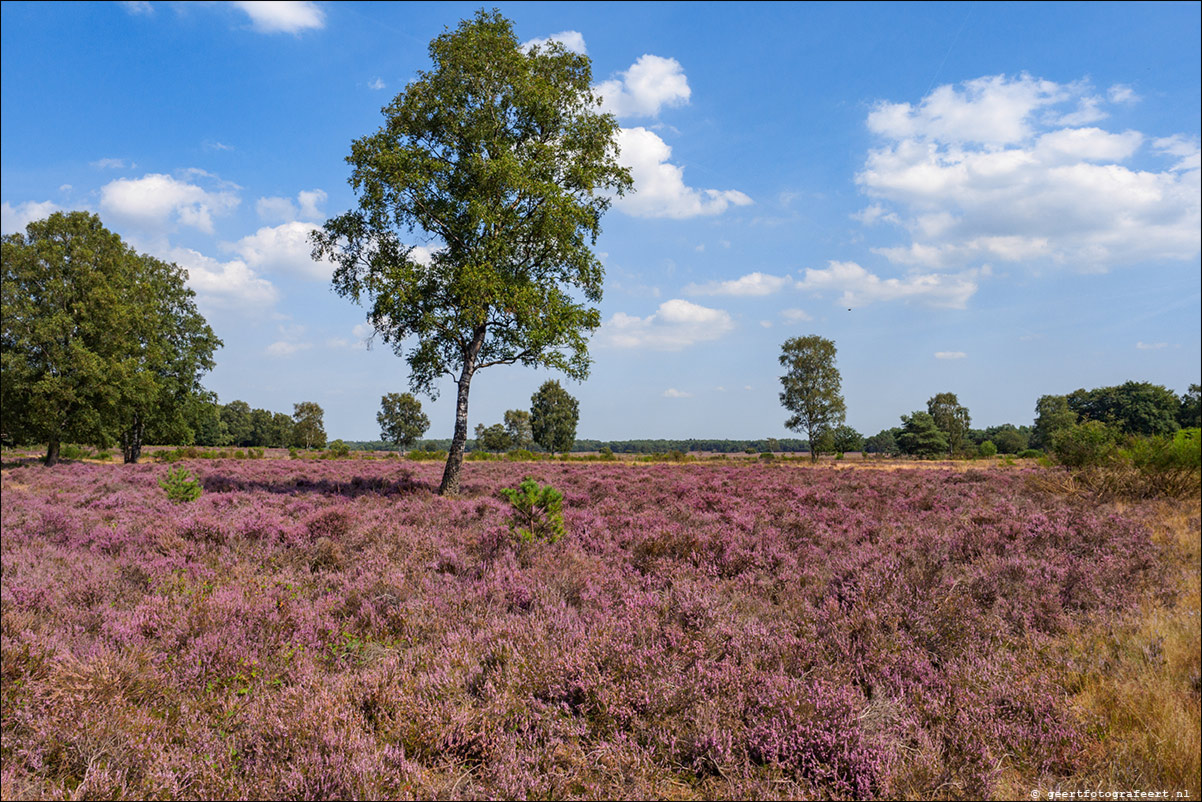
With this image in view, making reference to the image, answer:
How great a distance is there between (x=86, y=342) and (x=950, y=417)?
9311 cm

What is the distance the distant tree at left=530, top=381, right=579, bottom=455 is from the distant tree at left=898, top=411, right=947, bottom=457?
52.6m

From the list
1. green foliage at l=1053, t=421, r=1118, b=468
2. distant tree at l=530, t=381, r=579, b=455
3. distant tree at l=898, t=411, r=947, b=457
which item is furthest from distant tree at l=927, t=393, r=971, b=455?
green foliage at l=1053, t=421, r=1118, b=468

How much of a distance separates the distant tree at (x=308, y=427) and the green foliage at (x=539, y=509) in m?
104

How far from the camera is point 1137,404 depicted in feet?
238

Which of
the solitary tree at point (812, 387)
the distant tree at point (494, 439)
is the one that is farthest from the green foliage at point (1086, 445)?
the distant tree at point (494, 439)

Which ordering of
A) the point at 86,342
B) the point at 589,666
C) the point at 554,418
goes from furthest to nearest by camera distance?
the point at 554,418, the point at 86,342, the point at 589,666

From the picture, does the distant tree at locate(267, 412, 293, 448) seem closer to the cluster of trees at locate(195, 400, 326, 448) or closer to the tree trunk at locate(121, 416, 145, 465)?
the cluster of trees at locate(195, 400, 326, 448)

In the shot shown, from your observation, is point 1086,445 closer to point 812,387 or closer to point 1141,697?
point 1141,697

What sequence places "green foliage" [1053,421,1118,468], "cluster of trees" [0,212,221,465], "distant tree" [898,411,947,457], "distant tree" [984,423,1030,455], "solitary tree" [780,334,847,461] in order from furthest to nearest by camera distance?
1. "distant tree" [984,423,1030,455]
2. "distant tree" [898,411,947,457]
3. "solitary tree" [780,334,847,461]
4. "green foliage" [1053,421,1118,468]
5. "cluster of trees" [0,212,221,465]

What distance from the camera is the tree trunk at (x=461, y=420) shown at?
14.5 metres

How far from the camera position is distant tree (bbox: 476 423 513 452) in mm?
99750

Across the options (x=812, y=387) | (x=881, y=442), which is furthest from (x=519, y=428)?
(x=881, y=442)

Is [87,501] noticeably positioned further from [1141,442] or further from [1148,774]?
[1141,442]

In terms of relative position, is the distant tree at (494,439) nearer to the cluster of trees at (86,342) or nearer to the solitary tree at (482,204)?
the cluster of trees at (86,342)
